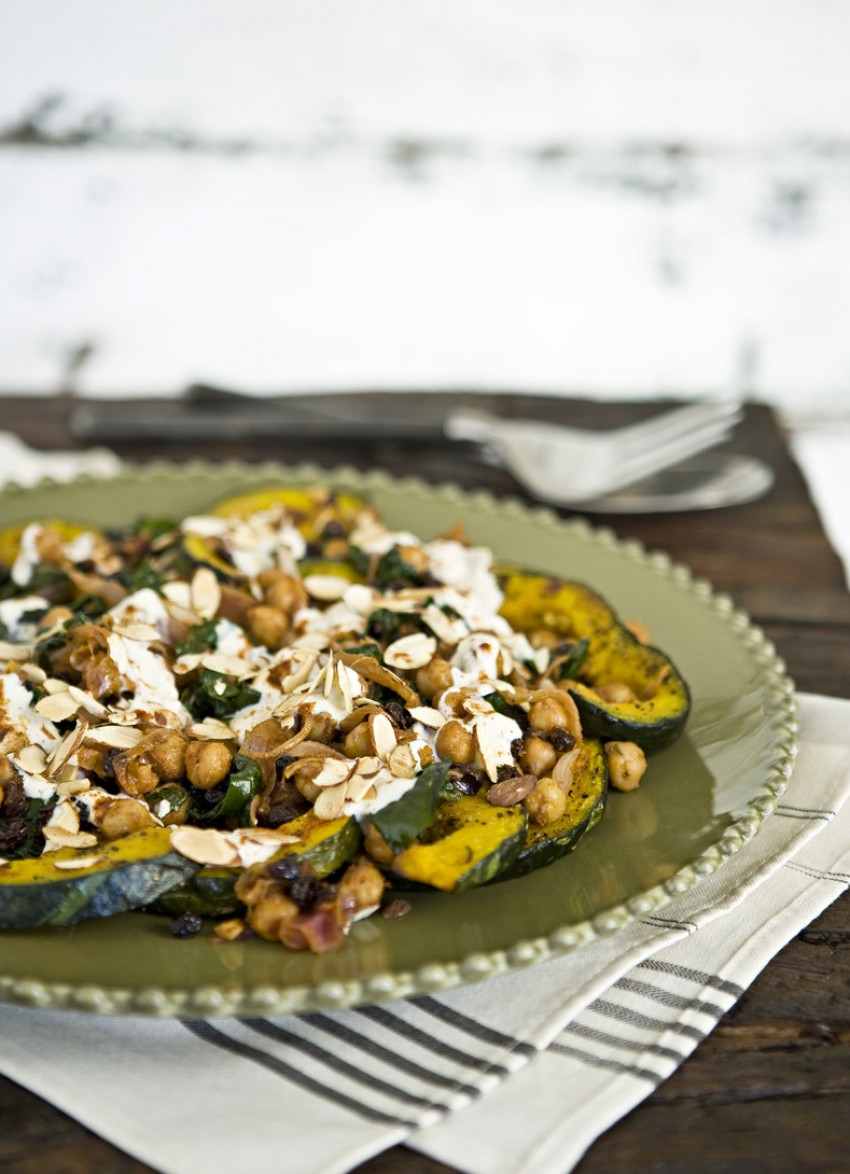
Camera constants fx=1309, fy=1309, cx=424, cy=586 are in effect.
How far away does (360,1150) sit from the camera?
150 centimetres

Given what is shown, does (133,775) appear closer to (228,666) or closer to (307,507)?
(228,666)

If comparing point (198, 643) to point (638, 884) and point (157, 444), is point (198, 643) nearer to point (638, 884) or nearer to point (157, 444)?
point (638, 884)

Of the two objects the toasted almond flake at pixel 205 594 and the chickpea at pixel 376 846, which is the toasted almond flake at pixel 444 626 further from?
the chickpea at pixel 376 846

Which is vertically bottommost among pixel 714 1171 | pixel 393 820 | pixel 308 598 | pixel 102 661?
pixel 714 1171

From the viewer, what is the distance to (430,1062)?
5.37 feet

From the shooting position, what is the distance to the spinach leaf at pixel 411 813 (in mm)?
1750

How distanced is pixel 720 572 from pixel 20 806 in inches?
69.8

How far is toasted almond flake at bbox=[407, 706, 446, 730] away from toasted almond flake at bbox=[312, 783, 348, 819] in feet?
0.69

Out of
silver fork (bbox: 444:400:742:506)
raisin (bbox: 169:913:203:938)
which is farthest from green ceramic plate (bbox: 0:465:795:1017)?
silver fork (bbox: 444:400:742:506)

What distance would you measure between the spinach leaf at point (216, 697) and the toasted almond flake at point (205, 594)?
23cm

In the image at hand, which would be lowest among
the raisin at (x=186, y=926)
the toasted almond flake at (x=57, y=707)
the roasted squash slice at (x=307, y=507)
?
the raisin at (x=186, y=926)

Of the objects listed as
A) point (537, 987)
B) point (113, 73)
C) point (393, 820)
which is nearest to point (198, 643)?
point (393, 820)

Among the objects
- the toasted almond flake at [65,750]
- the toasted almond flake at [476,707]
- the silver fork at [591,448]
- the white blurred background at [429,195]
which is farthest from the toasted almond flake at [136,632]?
the white blurred background at [429,195]

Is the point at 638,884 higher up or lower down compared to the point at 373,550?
lower down
